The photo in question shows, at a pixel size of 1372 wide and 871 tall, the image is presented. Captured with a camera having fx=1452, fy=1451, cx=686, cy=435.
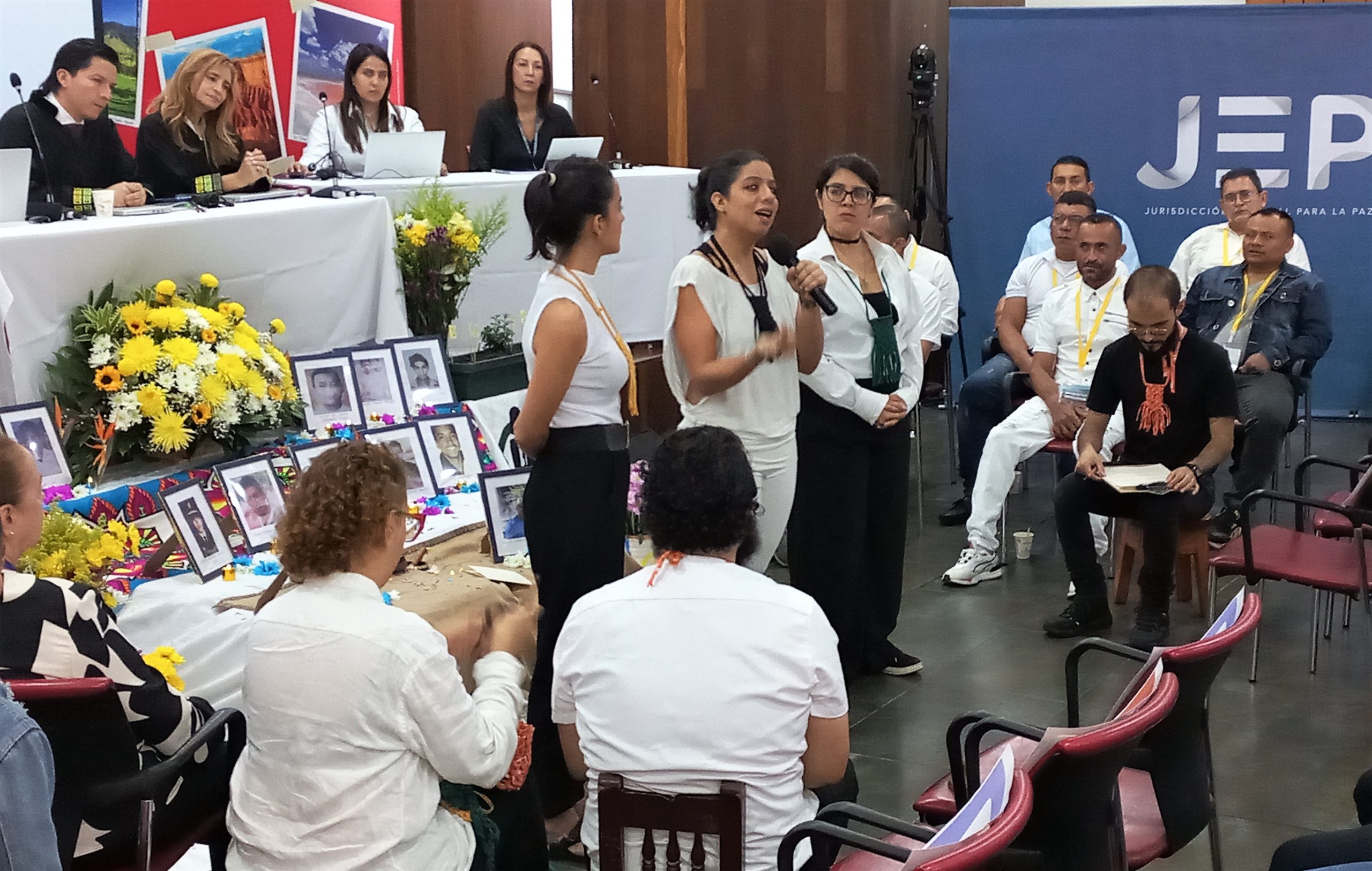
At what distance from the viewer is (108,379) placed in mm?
3779

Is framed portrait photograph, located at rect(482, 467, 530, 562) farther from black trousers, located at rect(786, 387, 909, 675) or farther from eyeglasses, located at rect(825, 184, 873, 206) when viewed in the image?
eyeglasses, located at rect(825, 184, 873, 206)

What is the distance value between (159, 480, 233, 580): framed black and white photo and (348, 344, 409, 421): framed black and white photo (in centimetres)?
94

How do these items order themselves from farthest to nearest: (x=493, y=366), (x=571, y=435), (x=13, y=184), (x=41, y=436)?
(x=493, y=366), (x=13, y=184), (x=41, y=436), (x=571, y=435)

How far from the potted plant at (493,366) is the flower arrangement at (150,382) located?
1.05 metres

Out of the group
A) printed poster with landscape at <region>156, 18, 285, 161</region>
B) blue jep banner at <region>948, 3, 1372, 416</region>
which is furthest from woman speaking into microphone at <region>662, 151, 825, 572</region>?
blue jep banner at <region>948, 3, 1372, 416</region>

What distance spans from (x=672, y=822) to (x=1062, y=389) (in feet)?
13.0

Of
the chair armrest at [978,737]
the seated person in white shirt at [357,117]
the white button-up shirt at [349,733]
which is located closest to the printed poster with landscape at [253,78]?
the seated person in white shirt at [357,117]

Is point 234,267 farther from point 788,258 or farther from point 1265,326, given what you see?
point 1265,326

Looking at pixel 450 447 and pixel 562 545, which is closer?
pixel 562 545

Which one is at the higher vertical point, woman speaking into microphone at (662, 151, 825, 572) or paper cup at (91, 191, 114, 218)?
paper cup at (91, 191, 114, 218)

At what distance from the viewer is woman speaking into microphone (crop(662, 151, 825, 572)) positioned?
365 cm

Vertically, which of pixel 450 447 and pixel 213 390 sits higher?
pixel 213 390

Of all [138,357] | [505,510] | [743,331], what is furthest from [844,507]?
[138,357]

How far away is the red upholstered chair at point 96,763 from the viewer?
2225 mm
